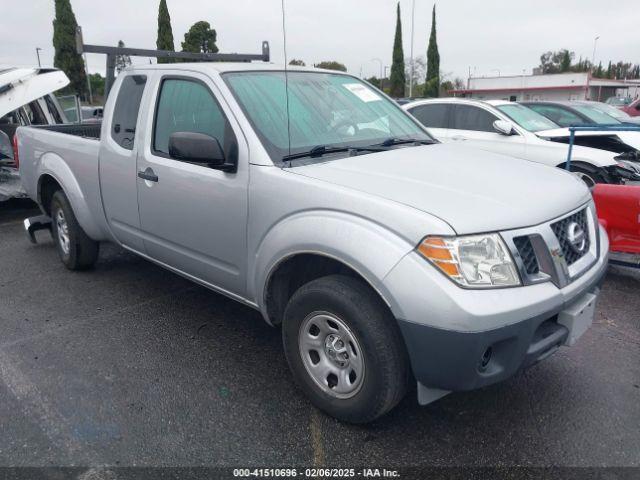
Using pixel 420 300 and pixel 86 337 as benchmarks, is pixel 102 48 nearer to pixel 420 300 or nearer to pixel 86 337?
pixel 86 337

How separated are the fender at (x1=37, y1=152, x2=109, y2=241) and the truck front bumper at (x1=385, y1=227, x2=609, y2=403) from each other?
10.2ft

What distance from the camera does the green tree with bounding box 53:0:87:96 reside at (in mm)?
37656

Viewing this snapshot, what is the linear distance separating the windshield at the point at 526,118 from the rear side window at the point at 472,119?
0.22 metres

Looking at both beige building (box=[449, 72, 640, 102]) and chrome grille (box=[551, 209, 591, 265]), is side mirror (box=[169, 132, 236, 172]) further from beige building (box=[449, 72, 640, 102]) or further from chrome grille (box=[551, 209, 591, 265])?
beige building (box=[449, 72, 640, 102])

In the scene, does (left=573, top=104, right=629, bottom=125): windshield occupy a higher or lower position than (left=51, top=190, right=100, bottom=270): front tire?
higher

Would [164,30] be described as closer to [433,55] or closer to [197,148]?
[433,55]

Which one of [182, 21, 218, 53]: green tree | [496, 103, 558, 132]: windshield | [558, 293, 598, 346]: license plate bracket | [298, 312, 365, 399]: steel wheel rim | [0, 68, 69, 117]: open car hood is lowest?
[298, 312, 365, 399]: steel wheel rim

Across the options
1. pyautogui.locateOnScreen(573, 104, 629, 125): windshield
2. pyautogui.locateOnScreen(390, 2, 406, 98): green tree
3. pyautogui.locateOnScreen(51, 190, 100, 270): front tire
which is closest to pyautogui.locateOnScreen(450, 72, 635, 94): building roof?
pyautogui.locateOnScreen(390, 2, 406, 98): green tree

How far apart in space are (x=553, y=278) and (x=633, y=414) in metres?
1.06

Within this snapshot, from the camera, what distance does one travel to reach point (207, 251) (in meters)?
3.41

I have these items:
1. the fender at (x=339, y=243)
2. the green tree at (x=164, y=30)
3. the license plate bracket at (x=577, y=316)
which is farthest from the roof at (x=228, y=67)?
the green tree at (x=164, y=30)

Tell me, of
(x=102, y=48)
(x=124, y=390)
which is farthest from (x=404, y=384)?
(x=102, y=48)

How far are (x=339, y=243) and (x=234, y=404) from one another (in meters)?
1.15

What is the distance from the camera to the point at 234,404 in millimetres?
3025
